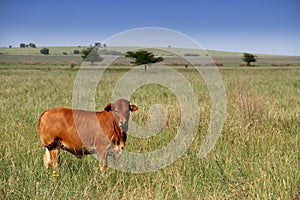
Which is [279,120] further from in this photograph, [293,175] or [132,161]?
[132,161]

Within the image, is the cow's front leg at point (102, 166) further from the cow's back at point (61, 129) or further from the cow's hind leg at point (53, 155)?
the cow's hind leg at point (53, 155)

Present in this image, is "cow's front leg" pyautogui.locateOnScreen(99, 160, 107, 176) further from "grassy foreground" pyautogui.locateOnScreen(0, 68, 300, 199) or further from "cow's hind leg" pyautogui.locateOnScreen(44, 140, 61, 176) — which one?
"cow's hind leg" pyautogui.locateOnScreen(44, 140, 61, 176)

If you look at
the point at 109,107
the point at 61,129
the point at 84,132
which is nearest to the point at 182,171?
the point at 109,107

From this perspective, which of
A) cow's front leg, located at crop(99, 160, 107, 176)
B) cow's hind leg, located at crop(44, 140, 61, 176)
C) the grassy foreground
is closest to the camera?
the grassy foreground

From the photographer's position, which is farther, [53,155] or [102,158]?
[53,155]

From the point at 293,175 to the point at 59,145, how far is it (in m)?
3.10

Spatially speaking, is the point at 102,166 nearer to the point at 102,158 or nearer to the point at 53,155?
the point at 102,158

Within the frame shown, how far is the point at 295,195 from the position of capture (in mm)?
3453

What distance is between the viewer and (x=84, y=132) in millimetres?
4418

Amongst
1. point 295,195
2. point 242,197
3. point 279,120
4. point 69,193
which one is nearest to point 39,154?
point 69,193

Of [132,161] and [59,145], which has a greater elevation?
[59,145]

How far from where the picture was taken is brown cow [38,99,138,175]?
438 cm

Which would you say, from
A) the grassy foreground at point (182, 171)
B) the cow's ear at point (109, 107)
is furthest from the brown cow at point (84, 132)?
the grassy foreground at point (182, 171)

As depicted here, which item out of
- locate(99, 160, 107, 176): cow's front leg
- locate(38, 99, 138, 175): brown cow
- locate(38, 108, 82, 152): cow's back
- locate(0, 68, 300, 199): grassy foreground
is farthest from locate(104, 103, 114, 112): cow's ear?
locate(0, 68, 300, 199): grassy foreground
